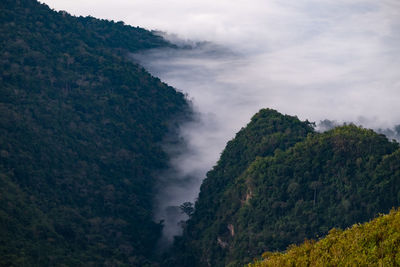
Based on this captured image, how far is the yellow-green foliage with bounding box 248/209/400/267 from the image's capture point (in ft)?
53.2

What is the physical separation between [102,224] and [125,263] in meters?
10.9

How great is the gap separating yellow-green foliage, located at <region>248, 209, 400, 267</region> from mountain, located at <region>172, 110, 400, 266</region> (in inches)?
1278

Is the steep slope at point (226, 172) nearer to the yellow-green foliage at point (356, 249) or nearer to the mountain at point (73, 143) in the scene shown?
the mountain at point (73, 143)

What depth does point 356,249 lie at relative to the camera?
55.7 feet

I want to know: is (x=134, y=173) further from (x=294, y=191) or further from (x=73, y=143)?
(x=294, y=191)

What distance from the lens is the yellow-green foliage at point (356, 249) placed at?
16203mm

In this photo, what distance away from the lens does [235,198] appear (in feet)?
207

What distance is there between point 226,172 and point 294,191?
15689 millimetres

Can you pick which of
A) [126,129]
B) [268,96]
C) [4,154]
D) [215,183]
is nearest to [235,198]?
[215,183]

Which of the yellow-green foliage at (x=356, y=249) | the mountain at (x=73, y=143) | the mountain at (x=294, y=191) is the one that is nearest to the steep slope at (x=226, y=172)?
the mountain at (x=294, y=191)

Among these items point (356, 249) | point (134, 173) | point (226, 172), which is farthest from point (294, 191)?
point (134, 173)

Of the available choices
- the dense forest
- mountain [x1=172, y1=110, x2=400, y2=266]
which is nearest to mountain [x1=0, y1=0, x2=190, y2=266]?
the dense forest

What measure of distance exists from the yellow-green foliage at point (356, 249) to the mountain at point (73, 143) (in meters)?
36.1

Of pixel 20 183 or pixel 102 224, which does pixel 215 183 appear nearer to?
pixel 102 224
